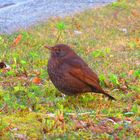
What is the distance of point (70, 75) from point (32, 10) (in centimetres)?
592

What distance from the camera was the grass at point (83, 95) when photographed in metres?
6.27

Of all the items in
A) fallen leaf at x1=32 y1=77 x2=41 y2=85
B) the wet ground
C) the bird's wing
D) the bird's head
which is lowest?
the wet ground

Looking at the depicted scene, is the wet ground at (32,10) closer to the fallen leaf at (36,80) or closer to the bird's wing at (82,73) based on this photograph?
the fallen leaf at (36,80)

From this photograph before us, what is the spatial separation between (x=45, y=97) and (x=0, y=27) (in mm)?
4328

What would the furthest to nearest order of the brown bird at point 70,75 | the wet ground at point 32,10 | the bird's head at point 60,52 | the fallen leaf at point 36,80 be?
the wet ground at point 32,10 < the fallen leaf at point 36,80 < the bird's head at point 60,52 < the brown bird at point 70,75

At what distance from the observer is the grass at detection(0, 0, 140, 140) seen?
6.27m

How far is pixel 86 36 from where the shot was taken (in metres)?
11.5

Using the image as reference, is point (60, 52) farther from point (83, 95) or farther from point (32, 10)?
point (32, 10)

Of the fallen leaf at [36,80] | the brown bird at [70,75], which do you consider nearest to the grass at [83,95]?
the fallen leaf at [36,80]

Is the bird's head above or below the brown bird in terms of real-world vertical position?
above

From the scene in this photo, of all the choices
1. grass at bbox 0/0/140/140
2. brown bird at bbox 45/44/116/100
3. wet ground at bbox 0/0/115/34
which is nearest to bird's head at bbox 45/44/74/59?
brown bird at bbox 45/44/116/100

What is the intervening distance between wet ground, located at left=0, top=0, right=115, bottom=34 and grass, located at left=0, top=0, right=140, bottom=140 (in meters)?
0.38

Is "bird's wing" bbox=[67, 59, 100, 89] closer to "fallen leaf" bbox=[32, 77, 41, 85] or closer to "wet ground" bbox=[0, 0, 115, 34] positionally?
"fallen leaf" bbox=[32, 77, 41, 85]

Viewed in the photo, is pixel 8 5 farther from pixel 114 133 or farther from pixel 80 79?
pixel 114 133
